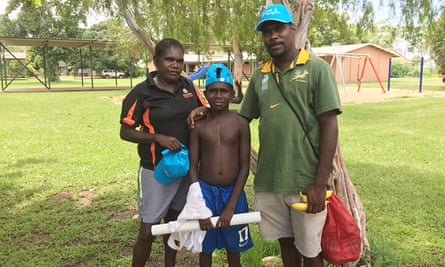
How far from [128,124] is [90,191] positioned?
324 cm

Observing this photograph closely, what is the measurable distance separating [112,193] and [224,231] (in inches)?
121

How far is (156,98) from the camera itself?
256cm

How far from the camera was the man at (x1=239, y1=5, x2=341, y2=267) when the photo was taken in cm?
223

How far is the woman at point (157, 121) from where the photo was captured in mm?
2559

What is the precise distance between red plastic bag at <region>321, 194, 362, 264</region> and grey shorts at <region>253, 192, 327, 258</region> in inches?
2.3

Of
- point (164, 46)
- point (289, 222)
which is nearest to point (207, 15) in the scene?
point (164, 46)

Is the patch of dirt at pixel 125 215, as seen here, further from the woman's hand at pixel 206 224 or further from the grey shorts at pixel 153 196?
the woman's hand at pixel 206 224

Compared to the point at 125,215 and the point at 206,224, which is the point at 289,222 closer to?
the point at 206,224

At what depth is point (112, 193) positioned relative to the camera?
5.32 meters

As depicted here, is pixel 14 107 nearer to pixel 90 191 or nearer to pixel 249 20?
pixel 90 191

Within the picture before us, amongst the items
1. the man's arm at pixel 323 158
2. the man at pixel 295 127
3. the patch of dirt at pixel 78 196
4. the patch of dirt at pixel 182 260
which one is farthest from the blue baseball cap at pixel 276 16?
the patch of dirt at pixel 78 196

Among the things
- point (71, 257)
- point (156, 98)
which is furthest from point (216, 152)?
point (71, 257)

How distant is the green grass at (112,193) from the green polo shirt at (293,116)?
118cm

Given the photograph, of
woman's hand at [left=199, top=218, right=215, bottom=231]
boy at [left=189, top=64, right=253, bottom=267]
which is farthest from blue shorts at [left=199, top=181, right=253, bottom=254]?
woman's hand at [left=199, top=218, right=215, bottom=231]
